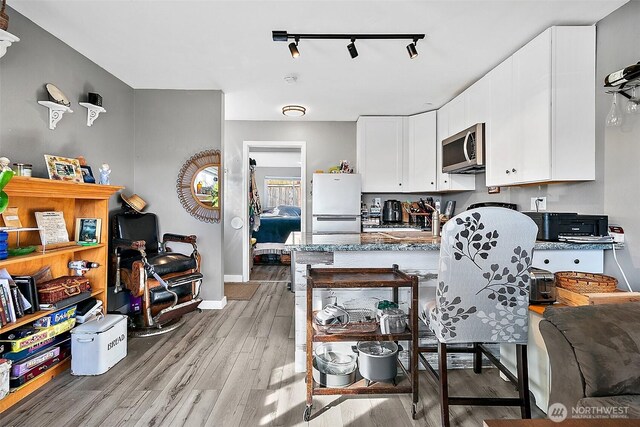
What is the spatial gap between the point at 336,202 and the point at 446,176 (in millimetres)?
1438

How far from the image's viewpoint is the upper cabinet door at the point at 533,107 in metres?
2.26

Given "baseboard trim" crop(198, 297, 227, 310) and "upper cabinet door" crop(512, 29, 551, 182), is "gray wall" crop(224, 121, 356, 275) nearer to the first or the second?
"baseboard trim" crop(198, 297, 227, 310)

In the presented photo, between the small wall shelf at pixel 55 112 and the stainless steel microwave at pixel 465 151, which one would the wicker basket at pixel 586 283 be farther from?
the small wall shelf at pixel 55 112

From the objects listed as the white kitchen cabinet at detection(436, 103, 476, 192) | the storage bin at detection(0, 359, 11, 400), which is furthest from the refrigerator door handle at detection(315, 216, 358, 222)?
the storage bin at detection(0, 359, 11, 400)

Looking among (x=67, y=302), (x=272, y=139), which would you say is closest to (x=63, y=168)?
(x=67, y=302)

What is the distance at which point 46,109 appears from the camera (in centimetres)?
244

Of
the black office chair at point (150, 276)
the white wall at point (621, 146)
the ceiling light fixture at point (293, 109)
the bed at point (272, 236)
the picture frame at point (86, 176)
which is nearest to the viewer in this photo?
the white wall at point (621, 146)

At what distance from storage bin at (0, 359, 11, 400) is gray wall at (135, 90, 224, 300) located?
6.20 ft

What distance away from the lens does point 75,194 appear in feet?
7.69

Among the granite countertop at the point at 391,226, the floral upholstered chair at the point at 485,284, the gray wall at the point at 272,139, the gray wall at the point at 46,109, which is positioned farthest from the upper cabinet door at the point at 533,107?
the gray wall at the point at 46,109

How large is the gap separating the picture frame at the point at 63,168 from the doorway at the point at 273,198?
2.44m

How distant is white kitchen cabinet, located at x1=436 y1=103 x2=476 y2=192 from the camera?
12.8ft

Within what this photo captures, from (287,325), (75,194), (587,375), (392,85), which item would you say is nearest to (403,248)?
(587,375)

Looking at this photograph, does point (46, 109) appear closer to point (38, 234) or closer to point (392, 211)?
point (38, 234)
